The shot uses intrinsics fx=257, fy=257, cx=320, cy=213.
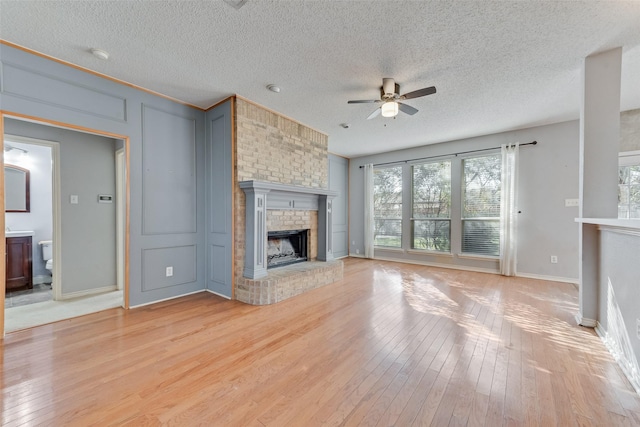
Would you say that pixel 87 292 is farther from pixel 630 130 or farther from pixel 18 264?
pixel 630 130

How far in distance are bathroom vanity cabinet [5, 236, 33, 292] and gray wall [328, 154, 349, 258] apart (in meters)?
5.49

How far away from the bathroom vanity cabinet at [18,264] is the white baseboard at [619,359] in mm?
6733

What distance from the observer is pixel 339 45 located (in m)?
2.38

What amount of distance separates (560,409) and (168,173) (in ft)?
14.2

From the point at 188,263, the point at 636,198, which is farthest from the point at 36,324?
the point at 636,198

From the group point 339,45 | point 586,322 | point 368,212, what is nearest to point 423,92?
point 339,45

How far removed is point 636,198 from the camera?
150 inches

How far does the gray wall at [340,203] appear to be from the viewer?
6.61 meters

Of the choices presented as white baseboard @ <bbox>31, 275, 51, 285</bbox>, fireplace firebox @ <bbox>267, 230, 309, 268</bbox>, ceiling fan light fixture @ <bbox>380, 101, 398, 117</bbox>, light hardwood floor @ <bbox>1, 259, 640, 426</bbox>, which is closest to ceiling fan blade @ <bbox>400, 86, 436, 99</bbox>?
ceiling fan light fixture @ <bbox>380, 101, 398, 117</bbox>

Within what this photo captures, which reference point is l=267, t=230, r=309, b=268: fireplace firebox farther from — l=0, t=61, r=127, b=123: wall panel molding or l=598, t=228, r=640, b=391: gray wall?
l=598, t=228, r=640, b=391: gray wall

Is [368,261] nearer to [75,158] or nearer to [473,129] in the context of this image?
[473,129]

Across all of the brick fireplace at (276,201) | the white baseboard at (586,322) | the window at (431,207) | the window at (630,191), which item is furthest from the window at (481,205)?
the brick fireplace at (276,201)

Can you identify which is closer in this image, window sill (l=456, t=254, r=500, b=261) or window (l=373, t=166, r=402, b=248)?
window sill (l=456, t=254, r=500, b=261)

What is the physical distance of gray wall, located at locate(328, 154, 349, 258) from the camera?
6.61m
